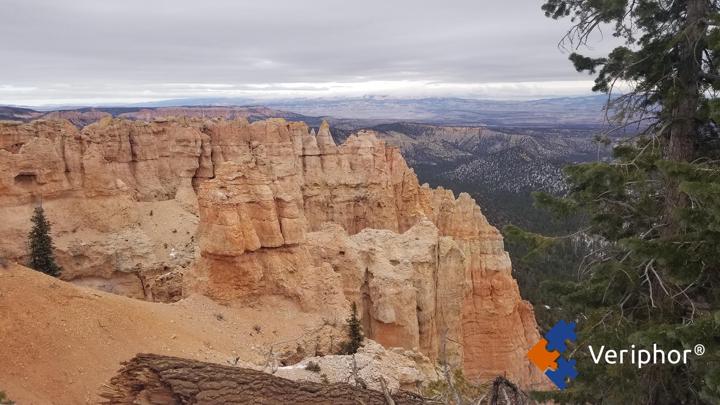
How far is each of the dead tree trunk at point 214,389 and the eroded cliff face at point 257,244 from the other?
32.6ft

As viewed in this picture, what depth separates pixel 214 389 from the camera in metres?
6.20

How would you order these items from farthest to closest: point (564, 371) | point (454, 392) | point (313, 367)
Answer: point (313, 367), point (564, 371), point (454, 392)

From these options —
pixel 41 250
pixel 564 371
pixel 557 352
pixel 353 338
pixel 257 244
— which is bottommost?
pixel 353 338

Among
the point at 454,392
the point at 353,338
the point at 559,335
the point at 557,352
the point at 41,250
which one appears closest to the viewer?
the point at 454,392

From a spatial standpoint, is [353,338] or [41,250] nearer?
[353,338]

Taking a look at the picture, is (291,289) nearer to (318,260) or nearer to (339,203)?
(318,260)

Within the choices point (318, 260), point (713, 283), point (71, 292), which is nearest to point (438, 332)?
point (318, 260)

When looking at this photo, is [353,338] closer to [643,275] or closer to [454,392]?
[643,275]

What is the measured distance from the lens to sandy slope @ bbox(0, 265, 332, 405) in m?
9.08

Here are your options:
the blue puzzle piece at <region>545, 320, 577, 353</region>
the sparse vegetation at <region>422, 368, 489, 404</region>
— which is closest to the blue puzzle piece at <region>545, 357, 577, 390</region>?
the blue puzzle piece at <region>545, 320, 577, 353</region>

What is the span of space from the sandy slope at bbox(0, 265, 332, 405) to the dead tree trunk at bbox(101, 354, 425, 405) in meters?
2.98

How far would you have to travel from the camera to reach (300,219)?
18.4m

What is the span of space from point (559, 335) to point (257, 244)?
11187 mm

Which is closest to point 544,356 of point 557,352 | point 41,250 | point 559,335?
point 557,352
